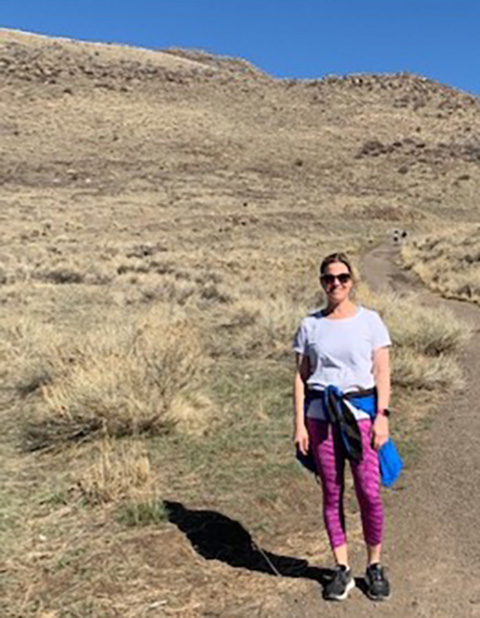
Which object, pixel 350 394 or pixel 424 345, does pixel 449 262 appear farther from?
pixel 350 394

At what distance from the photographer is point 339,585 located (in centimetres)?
405

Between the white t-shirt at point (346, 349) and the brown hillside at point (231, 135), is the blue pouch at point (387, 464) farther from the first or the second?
the brown hillside at point (231, 135)

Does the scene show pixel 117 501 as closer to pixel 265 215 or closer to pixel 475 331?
pixel 475 331

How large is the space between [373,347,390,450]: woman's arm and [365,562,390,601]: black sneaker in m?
0.74

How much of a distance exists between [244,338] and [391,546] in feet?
21.7

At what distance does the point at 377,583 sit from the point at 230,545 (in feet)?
3.58

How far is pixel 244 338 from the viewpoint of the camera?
1117 cm

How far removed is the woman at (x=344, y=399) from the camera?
3893 mm

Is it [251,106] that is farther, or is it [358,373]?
[251,106]

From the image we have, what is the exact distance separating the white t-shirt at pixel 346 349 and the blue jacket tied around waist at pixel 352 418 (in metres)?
0.04

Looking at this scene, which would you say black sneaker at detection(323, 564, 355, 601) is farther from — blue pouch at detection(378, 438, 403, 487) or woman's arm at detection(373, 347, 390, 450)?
woman's arm at detection(373, 347, 390, 450)

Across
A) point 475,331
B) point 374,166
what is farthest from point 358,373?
point 374,166

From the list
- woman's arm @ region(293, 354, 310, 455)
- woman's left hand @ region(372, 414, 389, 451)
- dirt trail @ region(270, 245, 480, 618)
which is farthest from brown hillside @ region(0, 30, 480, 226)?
woman's left hand @ region(372, 414, 389, 451)

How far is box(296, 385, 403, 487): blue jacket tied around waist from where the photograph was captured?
3863mm
